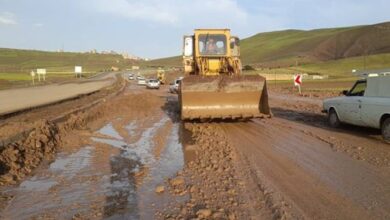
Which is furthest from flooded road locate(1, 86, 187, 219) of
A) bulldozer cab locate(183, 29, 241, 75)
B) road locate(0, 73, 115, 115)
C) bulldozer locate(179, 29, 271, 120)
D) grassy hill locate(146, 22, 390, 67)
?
grassy hill locate(146, 22, 390, 67)

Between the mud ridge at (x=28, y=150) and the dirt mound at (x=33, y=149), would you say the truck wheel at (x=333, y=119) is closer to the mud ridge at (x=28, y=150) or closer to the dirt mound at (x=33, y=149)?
the dirt mound at (x=33, y=149)

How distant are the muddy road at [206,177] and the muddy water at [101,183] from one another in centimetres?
2

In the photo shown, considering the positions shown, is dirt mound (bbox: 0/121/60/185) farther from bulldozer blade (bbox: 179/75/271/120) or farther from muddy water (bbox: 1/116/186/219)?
bulldozer blade (bbox: 179/75/271/120)

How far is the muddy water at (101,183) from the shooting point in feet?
20.1

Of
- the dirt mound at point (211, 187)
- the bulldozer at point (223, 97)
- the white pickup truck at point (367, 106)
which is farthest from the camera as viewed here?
the bulldozer at point (223, 97)

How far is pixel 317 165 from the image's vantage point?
860cm

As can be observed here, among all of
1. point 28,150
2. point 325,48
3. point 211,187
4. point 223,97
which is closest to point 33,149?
point 28,150

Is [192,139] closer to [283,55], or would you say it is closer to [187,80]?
[187,80]

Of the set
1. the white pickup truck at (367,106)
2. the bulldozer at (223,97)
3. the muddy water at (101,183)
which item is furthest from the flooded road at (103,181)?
the white pickup truck at (367,106)

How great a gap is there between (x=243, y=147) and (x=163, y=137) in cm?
314

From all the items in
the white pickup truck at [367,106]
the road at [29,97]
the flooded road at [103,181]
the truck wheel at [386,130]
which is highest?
the white pickup truck at [367,106]

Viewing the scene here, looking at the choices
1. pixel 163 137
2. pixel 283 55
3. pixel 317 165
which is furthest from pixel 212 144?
pixel 283 55

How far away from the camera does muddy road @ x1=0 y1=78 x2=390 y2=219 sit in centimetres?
602

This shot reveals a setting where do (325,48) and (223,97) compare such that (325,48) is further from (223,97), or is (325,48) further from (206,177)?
(206,177)
